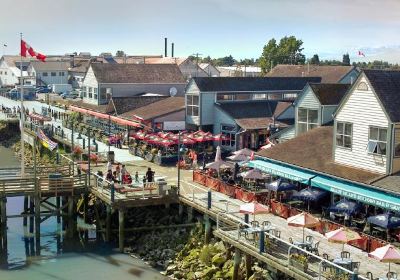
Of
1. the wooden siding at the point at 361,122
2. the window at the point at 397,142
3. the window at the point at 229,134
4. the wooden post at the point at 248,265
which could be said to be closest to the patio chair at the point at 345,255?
the wooden post at the point at 248,265

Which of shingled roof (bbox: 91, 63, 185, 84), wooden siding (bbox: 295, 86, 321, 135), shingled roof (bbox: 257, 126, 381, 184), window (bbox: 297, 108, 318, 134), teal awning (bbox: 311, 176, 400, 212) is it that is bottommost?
teal awning (bbox: 311, 176, 400, 212)

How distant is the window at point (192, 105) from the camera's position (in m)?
52.9

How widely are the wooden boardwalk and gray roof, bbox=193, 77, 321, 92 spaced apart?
701 inches

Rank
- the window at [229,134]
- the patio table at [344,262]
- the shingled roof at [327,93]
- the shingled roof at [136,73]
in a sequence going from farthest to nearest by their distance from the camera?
1. the shingled roof at [136,73]
2. the window at [229,134]
3. the shingled roof at [327,93]
4. the patio table at [344,262]

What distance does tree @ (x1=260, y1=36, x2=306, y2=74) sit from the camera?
12206 centimetres

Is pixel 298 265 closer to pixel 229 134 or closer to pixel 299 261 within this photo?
pixel 299 261

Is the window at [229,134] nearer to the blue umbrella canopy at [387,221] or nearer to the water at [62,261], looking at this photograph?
the water at [62,261]

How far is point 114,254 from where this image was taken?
1353 inches

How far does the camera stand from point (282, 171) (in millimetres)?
33062

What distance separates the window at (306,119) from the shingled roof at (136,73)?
34356mm

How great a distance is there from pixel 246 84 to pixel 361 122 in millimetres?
26157

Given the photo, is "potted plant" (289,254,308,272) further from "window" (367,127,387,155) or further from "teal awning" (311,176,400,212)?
"window" (367,127,387,155)

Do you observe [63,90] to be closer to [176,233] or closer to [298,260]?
[176,233]

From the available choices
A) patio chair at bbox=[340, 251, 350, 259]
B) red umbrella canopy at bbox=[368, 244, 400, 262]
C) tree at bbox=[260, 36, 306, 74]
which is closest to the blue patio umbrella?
patio chair at bbox=[340, 251, 350, 259]
